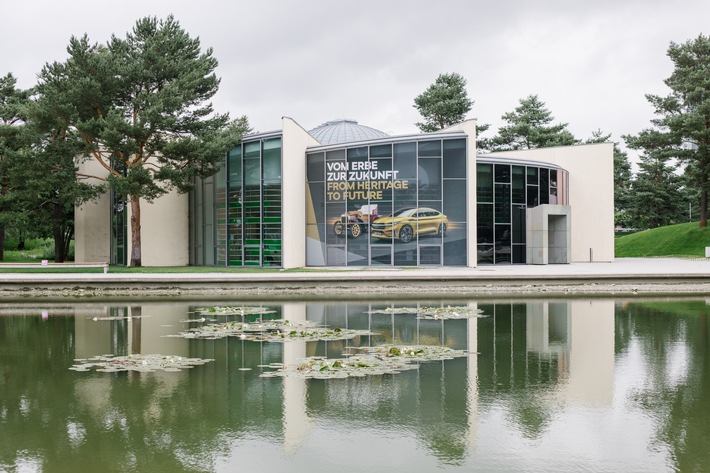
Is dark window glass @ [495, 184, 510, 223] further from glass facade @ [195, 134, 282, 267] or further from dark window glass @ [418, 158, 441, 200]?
glass facade @ [195, 134, 282, 267]

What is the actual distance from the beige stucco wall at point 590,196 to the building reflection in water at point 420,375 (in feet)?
88.1

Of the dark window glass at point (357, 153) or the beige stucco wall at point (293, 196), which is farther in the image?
the dark window glass at point (357, 153)

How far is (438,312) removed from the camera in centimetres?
1738

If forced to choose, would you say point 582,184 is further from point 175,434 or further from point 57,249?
point 175,434

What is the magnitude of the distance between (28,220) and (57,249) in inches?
209

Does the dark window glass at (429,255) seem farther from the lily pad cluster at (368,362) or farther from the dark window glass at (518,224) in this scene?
the lily pad cluster at (368,362)

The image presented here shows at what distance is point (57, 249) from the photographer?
4344 centimetres

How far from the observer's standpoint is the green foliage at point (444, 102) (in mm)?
61219

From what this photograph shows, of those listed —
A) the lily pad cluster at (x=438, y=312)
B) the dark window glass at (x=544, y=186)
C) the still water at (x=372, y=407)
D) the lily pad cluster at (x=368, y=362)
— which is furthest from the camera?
the dark window glass at (x=544, y=186)

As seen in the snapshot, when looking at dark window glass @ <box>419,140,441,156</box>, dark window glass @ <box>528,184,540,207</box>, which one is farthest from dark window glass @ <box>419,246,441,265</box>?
dark window glass @ <box>528,184,540,207</box>

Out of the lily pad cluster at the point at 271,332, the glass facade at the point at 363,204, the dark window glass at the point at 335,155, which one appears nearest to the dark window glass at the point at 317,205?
the glass facade at the point at 363,204

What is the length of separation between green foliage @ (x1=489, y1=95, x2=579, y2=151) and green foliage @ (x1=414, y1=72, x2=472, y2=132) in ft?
16.2

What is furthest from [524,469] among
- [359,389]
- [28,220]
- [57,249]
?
[57,249]

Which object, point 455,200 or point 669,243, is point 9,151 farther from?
point 669,243
